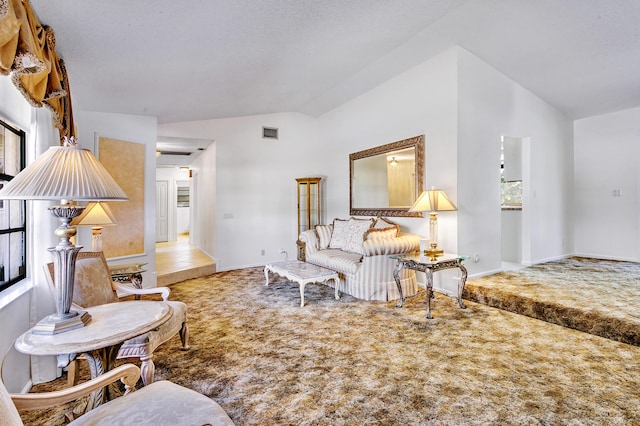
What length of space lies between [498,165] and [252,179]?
4.31m

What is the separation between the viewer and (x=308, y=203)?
6.36 m

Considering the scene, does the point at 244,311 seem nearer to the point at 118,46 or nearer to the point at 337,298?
the point at 337,298

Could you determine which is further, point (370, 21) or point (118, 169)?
point (118, 169)

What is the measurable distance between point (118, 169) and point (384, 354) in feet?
13.3

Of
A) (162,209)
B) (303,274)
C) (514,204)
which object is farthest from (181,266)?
(514,204)

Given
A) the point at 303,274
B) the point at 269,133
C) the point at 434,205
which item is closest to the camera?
the point at 434,205

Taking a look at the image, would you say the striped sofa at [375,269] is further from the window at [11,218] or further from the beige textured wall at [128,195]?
the window at [11,218]

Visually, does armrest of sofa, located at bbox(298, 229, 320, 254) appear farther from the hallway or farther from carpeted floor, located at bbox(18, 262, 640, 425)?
the hallway

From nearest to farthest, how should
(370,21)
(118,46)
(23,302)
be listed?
(23,302), (118,46), (370,21)

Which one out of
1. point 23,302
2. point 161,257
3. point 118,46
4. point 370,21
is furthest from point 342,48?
point 161,257

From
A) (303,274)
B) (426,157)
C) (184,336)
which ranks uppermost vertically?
(426,157)

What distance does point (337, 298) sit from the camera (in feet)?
13.1

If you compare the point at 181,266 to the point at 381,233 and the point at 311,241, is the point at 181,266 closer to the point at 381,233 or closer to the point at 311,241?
the point at 311,241

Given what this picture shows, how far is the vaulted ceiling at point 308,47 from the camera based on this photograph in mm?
2119
